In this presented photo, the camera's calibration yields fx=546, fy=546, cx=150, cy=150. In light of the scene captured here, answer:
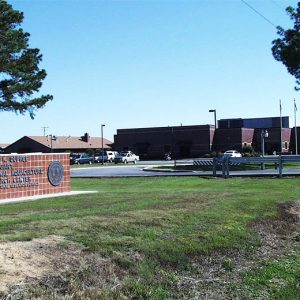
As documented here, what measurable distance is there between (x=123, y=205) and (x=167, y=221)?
130 inches

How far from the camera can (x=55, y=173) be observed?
21547 mm

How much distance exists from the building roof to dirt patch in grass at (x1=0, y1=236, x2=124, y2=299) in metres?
89.9

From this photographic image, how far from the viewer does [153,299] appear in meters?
6.76

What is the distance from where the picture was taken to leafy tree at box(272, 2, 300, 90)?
40.7 m

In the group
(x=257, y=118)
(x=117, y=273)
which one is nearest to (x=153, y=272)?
(x=117, y=273)

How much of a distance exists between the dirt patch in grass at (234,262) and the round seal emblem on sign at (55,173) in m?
10.7

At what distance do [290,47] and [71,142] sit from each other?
2986 inches

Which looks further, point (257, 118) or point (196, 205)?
point (257, 118)

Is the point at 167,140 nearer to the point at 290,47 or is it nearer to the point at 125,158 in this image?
the point at 125,158

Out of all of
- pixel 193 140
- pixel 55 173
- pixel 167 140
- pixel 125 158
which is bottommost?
pixel 125 158

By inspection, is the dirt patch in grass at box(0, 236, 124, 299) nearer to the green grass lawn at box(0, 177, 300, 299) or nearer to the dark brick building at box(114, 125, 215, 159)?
the green grass lawn at box(0, 177, 300, 299)

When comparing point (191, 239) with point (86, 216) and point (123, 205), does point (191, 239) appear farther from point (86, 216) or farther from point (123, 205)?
point (123, 205)

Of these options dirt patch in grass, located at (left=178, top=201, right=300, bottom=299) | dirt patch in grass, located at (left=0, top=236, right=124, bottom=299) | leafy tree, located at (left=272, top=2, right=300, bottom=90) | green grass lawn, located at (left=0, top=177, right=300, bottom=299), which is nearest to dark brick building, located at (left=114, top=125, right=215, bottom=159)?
leafy tree, located at (left=272, top=2, right=300, bottom=90)

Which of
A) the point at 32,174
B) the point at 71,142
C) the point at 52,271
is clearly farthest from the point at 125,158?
the point at 52,271
